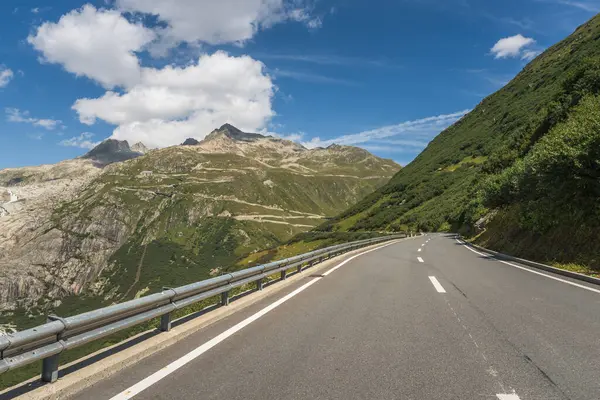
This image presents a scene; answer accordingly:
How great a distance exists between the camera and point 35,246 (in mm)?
185125

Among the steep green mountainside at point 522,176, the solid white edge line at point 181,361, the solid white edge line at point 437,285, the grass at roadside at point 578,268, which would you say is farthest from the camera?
the steep green mountainside at point 522,176

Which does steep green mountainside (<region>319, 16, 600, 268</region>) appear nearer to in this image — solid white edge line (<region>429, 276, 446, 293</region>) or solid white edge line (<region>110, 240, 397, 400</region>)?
solid white edge line (<region>429, 276, 446, 293</region>)

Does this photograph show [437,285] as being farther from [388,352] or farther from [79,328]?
[79,328]

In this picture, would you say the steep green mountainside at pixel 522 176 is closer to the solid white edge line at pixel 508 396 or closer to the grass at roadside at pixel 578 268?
the grass at roadside at pixel 578 268

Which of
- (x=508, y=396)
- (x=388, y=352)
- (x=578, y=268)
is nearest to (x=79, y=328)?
(x=388, y=352)

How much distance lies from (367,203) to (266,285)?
406ft

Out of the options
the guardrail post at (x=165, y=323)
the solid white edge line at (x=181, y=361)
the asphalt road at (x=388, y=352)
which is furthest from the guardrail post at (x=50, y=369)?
the guardrail post at (x=165, y=323)

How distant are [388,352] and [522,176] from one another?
69.9 feet

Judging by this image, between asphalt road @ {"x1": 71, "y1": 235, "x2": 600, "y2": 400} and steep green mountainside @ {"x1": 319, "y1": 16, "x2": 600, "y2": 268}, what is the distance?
8027 mm

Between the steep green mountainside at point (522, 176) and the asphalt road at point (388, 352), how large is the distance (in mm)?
8027

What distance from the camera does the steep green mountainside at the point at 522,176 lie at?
52.2 feet

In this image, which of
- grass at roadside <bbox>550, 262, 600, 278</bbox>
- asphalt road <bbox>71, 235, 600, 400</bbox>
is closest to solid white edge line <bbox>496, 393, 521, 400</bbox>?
asphalt road <bbox>71, 235, 600, 400</bbox>

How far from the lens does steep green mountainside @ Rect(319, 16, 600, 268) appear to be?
Answer: 627 inches

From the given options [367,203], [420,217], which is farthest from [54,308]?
[420,217]
